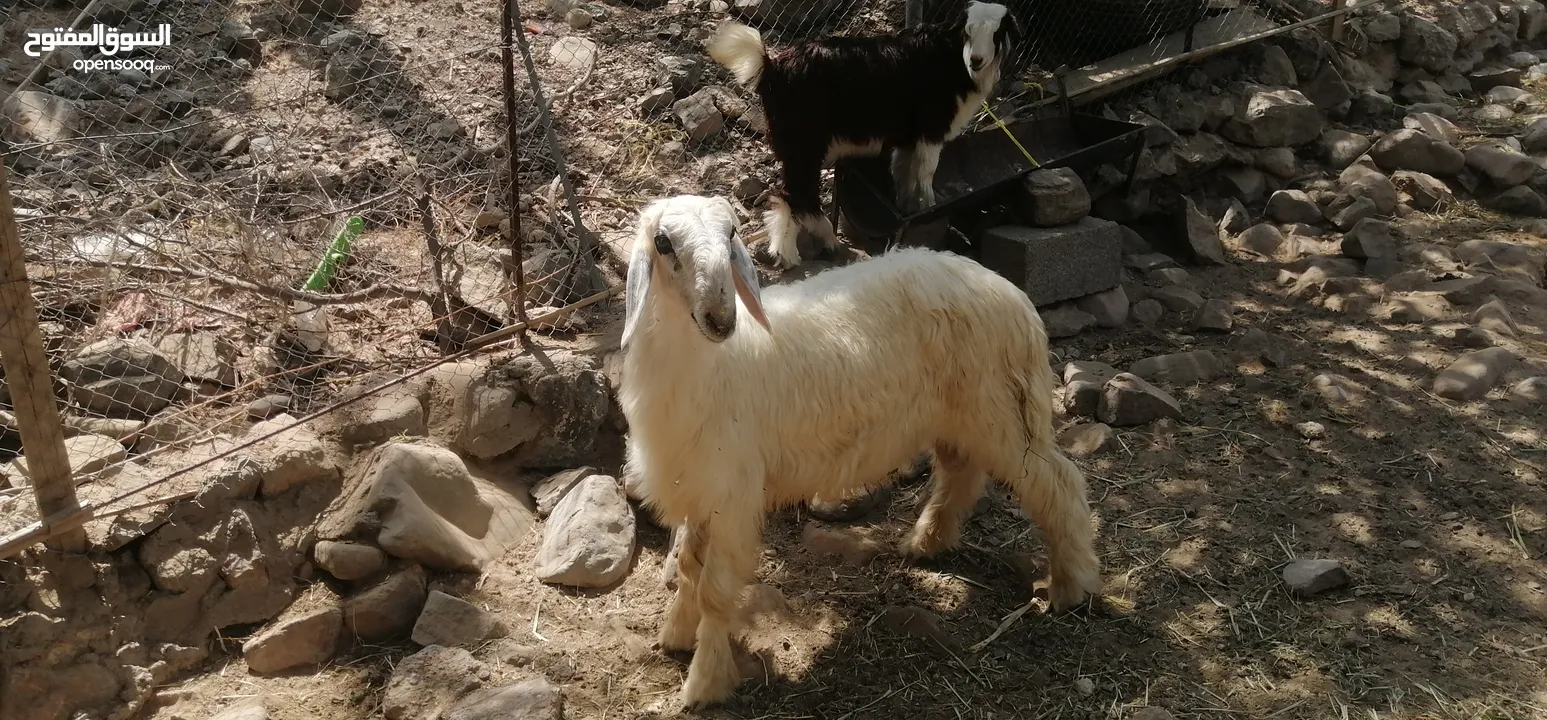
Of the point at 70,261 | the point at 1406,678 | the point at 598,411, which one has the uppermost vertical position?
the point at 70,261

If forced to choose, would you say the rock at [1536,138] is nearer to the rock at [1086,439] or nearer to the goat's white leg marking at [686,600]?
the rock at [1086,439]

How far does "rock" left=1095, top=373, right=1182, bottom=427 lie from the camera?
5430 millimetres

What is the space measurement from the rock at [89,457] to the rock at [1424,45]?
33.7 feet

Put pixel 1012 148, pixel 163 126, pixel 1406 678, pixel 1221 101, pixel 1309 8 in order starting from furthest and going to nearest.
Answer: pixel 1309 8, pixel 1221 101, pixel 1012 148, pixel 163 126, pixel 1406 678

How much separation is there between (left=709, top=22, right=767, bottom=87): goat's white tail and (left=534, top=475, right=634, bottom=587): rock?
260cm

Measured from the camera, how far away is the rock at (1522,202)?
765cm

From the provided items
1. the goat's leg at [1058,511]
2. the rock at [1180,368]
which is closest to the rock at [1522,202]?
the rock at [1180,368]

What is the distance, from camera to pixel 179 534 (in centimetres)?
400

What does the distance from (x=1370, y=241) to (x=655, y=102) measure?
186 inches

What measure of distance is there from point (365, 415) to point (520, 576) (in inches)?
38.5

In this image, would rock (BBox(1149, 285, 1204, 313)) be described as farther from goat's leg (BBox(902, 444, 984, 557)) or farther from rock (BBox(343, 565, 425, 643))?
rock (BBox(343, 565, 425, 643))

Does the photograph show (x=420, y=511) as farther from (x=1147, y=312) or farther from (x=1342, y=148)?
(x=1342, y=148)

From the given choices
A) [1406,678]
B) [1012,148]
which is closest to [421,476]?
[1406,678]

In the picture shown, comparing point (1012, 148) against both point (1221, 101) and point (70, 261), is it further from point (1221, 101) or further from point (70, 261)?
point (70, 261)
